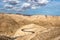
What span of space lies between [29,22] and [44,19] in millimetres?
396

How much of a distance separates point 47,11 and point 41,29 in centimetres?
48

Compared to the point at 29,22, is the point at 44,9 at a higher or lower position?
higher

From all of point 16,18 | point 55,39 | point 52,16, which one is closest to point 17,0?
point 16,18

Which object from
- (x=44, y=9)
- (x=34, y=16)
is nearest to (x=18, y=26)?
(x=34, y=16)

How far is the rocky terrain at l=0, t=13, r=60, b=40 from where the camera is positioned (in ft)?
12.7

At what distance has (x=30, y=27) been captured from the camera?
4035 millimetres

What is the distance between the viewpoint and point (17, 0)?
13.7 feet

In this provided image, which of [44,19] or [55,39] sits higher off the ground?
[44,19]

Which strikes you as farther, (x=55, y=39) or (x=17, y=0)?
(x=17, y=0)

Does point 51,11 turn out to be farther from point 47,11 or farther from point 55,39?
point 55,39

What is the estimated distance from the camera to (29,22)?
408 centimetres

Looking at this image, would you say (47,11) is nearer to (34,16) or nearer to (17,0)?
(34,16)

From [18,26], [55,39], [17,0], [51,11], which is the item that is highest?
[17,0]

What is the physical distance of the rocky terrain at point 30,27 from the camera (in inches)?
153
